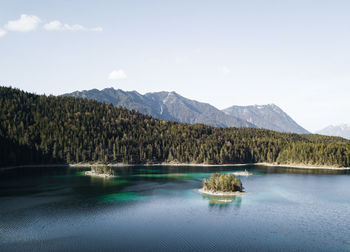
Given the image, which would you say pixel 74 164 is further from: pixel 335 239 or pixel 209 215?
pixel 335 239

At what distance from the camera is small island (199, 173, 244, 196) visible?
100562mm

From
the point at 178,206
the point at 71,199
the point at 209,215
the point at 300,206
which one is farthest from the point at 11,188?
the point at 300,206

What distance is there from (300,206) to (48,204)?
65.6 m

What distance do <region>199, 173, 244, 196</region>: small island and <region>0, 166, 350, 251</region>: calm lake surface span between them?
3.88 m

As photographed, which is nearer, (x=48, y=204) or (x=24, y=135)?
(x=48, y=204)

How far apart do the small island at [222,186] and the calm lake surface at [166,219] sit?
12.7 ft

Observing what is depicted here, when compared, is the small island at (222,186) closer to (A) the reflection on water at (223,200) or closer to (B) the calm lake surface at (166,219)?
(B) the calm lake surface at (166,219)

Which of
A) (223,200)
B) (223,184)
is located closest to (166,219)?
(223,200)

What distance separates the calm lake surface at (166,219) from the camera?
176ft

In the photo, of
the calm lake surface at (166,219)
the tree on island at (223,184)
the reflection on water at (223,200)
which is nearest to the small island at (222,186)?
the tree on island at (223,184)

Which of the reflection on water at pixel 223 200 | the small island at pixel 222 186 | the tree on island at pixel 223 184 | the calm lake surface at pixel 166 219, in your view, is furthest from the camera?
the tree on island at pixel 223 184

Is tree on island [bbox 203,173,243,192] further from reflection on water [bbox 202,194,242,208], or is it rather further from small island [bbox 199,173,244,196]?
reflection on water [bbox 202,194,242,208]

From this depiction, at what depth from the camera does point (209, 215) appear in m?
72.9

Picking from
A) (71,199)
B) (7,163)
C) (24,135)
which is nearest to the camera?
(71,199)
